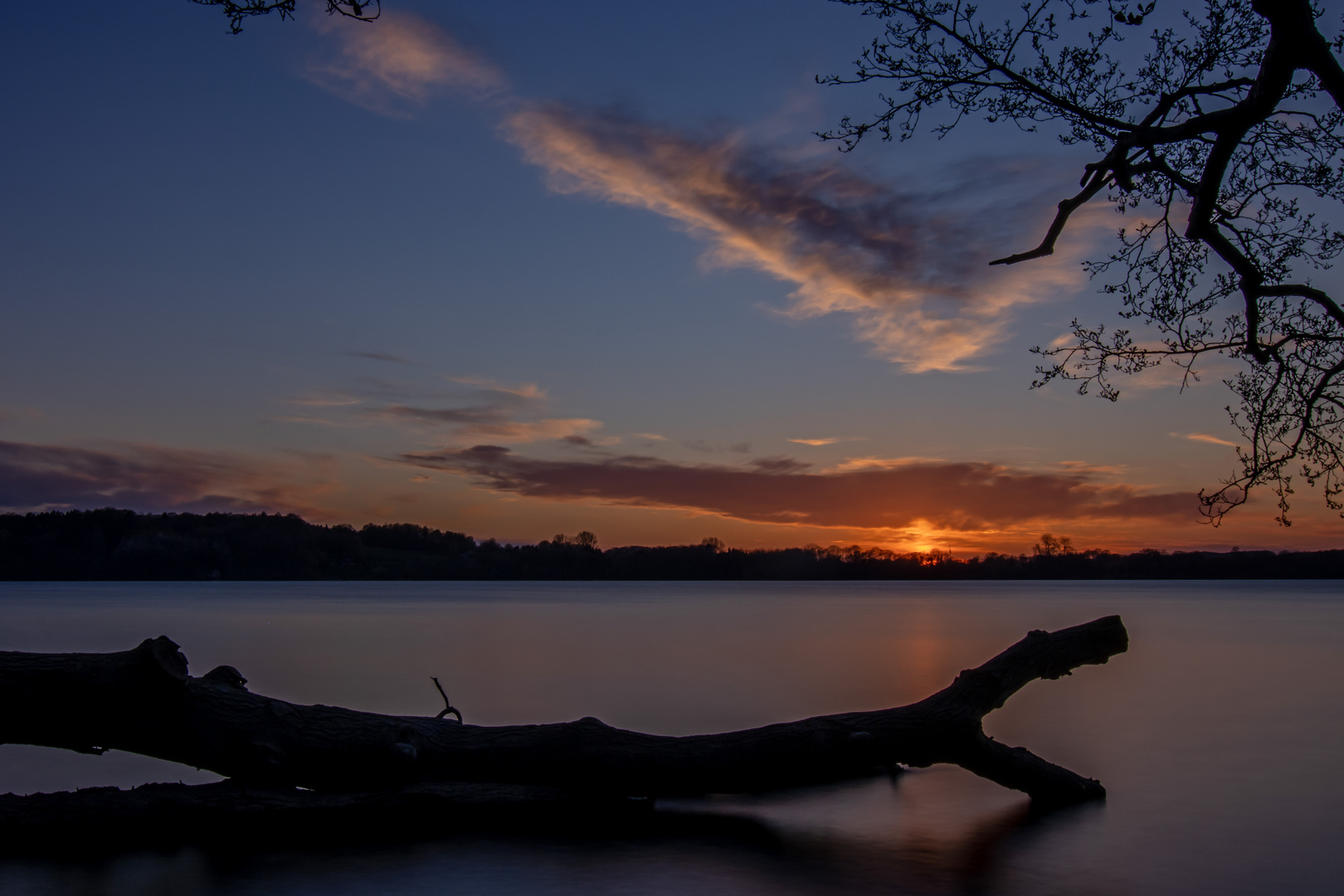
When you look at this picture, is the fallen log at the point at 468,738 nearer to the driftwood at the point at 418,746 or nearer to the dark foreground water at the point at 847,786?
the driftwood at the point at 418,746

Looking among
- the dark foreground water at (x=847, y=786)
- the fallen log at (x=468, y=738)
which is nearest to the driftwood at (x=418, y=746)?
the fallen log at (x=468, y=738)

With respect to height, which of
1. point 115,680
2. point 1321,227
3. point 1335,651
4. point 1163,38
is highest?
point 1163,38

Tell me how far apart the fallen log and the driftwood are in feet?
0.05

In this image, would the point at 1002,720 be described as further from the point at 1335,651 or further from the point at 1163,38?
the point at 1335,651

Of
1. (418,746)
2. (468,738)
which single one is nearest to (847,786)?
(468,738)

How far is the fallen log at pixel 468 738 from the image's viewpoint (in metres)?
9.04

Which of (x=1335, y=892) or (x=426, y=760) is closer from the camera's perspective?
(x=1335, y=892)

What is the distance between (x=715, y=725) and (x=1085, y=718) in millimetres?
7798

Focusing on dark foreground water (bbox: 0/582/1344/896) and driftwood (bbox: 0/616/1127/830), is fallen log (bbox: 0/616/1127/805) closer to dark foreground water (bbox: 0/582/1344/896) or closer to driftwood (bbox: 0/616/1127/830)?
driftwood (bbox: 0/616/1127/830)

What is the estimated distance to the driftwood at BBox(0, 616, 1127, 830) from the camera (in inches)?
356

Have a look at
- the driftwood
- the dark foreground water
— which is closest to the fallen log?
the driftwood

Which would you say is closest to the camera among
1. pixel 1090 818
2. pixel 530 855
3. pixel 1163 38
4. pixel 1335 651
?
pixel 1163 38

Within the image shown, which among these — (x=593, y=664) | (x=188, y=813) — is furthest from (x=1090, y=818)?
(x=593, y=664)

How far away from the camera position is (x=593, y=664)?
100 ft
